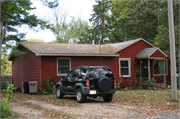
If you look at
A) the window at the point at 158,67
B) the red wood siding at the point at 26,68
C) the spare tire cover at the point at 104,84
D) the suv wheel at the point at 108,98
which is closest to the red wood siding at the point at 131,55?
the window at the point at 158,67

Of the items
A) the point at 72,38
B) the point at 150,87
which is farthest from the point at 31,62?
the point at 72,38

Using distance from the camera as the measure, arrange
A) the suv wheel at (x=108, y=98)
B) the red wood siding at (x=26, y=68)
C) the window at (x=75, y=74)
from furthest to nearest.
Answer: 1. the red wood siding at (x=26, y=68)
2. the window at (x=75, y=74)
3. the suv wheel at (x=108, y=98)

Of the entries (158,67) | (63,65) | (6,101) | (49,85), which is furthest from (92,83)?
(158,67)

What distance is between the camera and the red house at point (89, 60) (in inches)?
658

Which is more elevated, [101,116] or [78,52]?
[78,52]

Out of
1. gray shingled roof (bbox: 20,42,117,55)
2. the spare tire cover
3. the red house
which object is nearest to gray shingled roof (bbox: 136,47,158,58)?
the red house

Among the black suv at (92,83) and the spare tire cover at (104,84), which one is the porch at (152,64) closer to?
the black suv at (92,83)

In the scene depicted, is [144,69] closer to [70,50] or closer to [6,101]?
[70,50]

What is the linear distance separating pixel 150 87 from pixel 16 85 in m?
Answer: 12.7

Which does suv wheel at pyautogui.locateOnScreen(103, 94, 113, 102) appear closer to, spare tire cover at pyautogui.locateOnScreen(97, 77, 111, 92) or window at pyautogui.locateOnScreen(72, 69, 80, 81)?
spare tire cover at pyautogui.locateOnScreen(97, 77, 111, 92)

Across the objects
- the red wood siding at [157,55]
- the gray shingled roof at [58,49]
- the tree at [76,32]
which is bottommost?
the red wood siding at [157,55]

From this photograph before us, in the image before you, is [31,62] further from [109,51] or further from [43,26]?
[109,51]

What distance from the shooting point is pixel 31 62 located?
59.0 ft

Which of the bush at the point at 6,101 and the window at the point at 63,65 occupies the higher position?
the window at the point at 63,65
